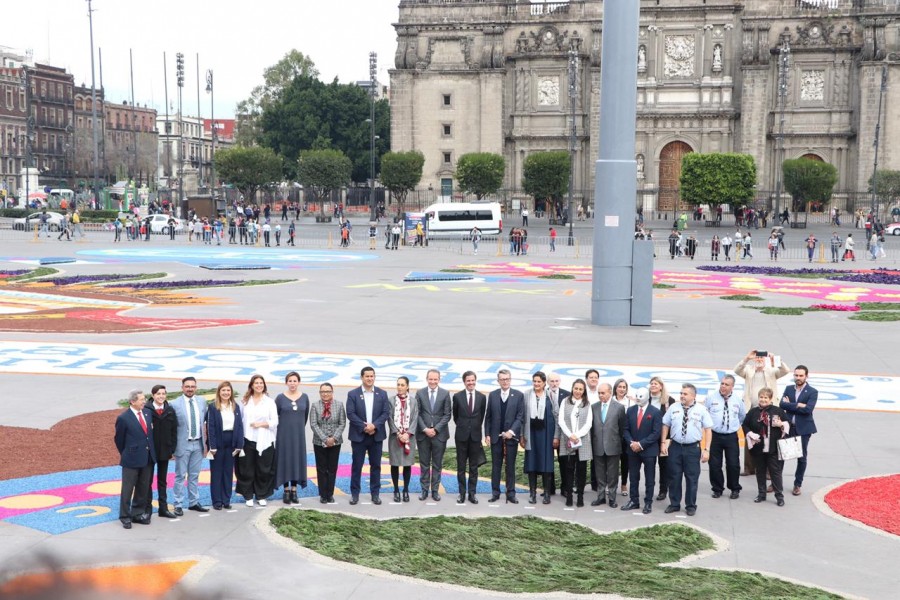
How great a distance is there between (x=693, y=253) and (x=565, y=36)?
1362 inches

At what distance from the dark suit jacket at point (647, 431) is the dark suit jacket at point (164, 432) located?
479 cm

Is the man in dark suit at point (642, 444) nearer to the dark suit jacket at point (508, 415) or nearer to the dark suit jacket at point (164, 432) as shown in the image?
the dark suit jacket at point (508, 415)

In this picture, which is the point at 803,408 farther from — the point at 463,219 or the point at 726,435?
the point at 463,219

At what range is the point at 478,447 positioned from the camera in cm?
1227

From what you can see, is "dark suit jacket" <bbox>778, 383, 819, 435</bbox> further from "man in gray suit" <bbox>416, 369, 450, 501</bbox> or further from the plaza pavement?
"man in gray suit" <bbox>416, 369, 450, 501</bbox>

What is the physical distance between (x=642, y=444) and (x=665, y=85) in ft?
235

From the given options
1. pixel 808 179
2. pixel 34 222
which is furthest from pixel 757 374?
pixel 808 179

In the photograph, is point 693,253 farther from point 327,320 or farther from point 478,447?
point 478,447

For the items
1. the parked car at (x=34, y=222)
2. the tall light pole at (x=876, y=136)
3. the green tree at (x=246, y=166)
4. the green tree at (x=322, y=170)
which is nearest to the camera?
the parked car at (x=34, y=222)

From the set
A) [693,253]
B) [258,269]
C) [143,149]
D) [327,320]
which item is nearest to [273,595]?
[327,320]

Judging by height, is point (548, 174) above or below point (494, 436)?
above

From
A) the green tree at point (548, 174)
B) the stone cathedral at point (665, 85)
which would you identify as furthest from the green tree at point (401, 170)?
the green tree at point (548, 174)

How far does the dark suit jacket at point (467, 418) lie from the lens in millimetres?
→ 12258

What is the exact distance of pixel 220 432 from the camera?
1165 cm
